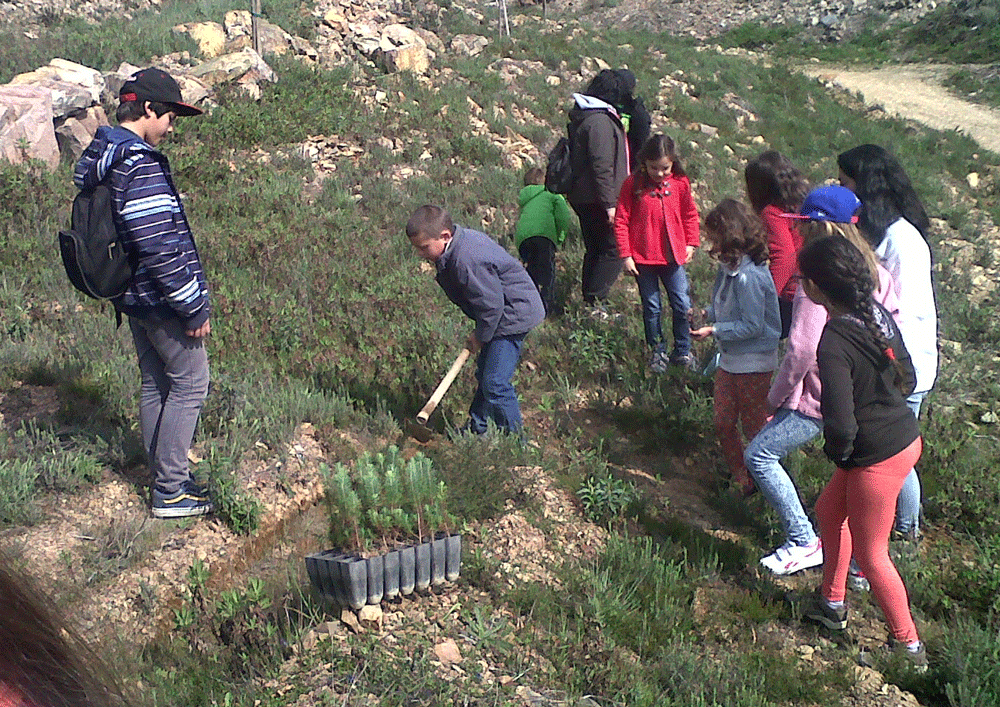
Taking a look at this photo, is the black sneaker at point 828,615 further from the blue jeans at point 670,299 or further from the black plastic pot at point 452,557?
the blue jeans at point 670,299

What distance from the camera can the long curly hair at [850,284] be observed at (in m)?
3.21

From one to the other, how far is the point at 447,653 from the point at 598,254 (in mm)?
3944

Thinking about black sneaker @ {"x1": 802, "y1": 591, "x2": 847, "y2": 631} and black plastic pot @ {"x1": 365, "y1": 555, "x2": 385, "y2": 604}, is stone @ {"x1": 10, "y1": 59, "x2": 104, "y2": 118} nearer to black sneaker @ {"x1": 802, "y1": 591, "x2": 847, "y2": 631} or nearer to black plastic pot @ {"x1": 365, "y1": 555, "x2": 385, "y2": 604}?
black plastic pot @ {"x1": 365, "y1": 555, "x2": 385, "y2": 604}

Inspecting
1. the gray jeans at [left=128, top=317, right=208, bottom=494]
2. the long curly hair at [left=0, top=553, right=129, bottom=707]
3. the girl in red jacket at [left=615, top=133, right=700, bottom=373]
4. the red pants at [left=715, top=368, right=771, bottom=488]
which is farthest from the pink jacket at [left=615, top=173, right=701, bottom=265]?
the long curly hair at [left=0, top=553, right=129, bottom=707]

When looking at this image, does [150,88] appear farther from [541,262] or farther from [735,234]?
[541,262]

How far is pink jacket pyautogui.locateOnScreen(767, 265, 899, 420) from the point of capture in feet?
12.2

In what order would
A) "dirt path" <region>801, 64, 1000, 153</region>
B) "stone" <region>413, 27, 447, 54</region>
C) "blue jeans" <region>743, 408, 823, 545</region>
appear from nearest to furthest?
1. "blue jeans" <region>743, 408, 823, 545</region>
2. "stone" <region>413, 27, 447, 54</region>
3. "dirt path" <region>801, 64, 1000, 153</region>

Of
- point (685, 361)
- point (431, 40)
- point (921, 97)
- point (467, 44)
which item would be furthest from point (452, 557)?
point (921, 97)

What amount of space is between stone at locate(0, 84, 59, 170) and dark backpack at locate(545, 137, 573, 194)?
4651mm

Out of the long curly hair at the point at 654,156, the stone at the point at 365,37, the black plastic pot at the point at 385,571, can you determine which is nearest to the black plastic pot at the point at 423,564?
the black plastic pot at the point at 385,571

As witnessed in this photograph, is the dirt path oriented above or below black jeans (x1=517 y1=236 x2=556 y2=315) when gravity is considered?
above

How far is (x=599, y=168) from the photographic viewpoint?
6234 millimetres

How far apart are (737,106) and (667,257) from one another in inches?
388

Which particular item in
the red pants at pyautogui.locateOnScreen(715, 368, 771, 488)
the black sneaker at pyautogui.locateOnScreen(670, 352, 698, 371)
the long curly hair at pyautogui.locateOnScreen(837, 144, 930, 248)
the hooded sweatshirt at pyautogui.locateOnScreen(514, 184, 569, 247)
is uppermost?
the long curly hair at pyautogui.locateOnScreen(837, 144, 930, 248)
